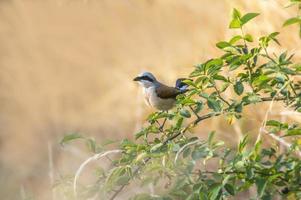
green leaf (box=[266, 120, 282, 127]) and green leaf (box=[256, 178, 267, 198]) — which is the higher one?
green leaf (box=[266, 120, 282, 127])

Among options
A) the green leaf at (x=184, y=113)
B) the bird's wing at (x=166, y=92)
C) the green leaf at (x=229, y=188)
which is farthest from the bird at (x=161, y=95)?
the green leaf at (x=229, y=188)

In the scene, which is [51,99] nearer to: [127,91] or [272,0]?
[127,91]

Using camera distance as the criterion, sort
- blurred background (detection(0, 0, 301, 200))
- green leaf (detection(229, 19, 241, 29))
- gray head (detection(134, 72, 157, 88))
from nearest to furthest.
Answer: green leaf (detection(229, 19, 241, 29)), gray head (detection(134, 72, 157, 88)), blurred background (detection(0, 0, 301, 200))

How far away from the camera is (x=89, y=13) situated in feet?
26.2

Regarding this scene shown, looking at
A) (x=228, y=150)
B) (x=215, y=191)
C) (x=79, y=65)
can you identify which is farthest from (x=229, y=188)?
(x=79, y=65)

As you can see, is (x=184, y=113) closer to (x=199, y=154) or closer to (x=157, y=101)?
(x=199, y=154)

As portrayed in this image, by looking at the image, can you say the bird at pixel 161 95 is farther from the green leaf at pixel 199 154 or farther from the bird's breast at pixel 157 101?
the green leaf at pixel 199 154

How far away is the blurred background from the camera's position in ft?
20.5

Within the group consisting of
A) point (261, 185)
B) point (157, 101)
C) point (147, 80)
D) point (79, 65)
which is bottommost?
point (261, 185)

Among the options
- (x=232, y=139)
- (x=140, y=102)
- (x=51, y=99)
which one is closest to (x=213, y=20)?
(x=140, y=102)

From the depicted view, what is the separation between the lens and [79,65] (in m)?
7.55

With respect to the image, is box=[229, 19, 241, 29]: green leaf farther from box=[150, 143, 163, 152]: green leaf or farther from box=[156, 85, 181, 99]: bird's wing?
box=[156, 85, 181, 99]: bird's wing

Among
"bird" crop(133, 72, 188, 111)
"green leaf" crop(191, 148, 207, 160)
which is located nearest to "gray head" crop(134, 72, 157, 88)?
"bird" crop(133, 72, 188, 111)

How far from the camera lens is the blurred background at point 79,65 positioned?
624 centimetres
